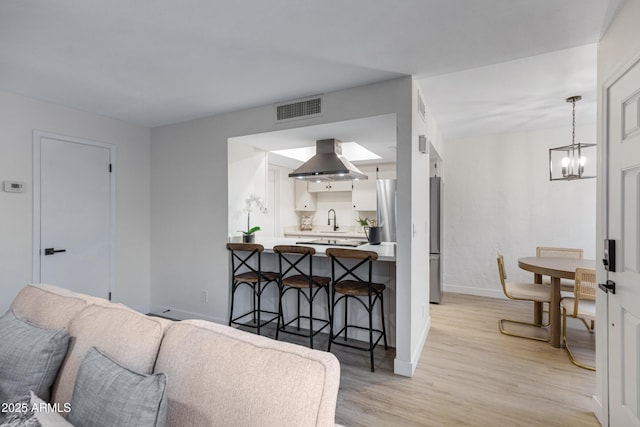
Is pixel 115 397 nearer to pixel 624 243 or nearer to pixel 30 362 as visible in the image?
pixel 30 362

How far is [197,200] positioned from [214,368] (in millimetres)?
2987

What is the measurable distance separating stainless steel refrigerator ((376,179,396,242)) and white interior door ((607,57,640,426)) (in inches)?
124

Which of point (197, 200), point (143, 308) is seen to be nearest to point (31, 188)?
point (197, 200)

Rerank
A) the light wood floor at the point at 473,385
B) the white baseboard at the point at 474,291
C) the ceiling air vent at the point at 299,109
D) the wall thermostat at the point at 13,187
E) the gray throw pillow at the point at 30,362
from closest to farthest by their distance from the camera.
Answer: the gray throw pillow at the point at 30,362, the light wood floor at the point at 473,385, the wall thermostat at the point at 13,187, the ceiling air vent at the point at 299,109, the white baseboard at the point at 474,291

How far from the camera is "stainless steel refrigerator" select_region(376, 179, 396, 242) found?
4867 mm

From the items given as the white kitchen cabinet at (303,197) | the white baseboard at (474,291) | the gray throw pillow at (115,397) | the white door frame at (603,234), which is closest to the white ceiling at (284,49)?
the white door frame at (603,234)

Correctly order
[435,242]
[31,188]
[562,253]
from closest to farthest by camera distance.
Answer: [31,188], [562,253], [435,242]

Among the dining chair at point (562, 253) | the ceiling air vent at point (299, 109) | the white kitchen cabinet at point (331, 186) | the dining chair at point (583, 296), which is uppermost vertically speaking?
the ceiling air vent at point (299, 109)

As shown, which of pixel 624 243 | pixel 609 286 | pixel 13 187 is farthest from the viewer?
pixel 13 187

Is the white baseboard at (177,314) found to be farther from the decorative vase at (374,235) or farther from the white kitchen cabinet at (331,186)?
the white kitchen cabinet at (331,186)

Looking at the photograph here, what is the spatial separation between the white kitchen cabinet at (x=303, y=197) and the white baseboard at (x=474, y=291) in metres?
3.13

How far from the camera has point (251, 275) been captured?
3213 mm

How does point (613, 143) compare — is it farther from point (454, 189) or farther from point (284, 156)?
point (284, 156)

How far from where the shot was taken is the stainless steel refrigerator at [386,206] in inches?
192
